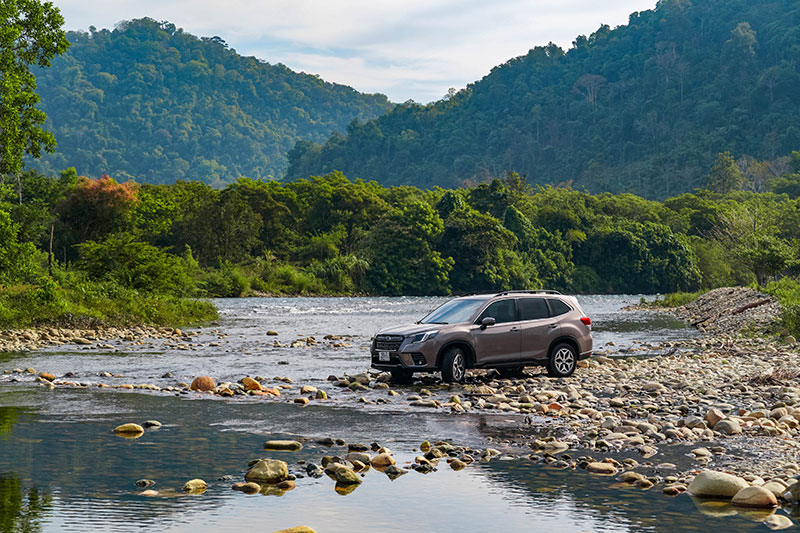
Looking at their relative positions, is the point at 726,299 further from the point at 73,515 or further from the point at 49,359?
the point at 73,515

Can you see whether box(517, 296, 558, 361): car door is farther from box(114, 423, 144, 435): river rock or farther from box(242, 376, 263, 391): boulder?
box(114, 423, 144, 435): river rock

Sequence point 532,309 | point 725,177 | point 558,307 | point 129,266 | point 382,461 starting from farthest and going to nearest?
1. point 725,177
2. point 129,266
3. point 558,307
4. point 532,309
5. point 382,461

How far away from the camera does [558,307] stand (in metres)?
19.2

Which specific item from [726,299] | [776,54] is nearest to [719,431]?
[726,299]

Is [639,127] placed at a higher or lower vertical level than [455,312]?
higher

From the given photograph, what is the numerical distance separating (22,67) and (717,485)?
30163 millimetres

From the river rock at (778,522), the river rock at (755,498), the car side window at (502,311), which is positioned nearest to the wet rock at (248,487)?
the river rock at (755,498)

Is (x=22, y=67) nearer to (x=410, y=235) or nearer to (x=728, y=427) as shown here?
(x=728, y=427)

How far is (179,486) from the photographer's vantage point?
913 centimetres

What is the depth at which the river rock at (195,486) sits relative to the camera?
8.92m

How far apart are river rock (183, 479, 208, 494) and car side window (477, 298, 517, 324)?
32.4ft

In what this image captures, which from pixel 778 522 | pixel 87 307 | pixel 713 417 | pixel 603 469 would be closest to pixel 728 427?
pixel 713 417

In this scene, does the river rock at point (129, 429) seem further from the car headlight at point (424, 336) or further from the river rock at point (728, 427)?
the river rock at point (728, 427)

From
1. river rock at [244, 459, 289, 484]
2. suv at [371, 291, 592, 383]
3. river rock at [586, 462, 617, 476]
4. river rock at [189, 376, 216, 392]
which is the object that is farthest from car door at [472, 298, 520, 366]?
river rock at [244, 459, 289, 484]
